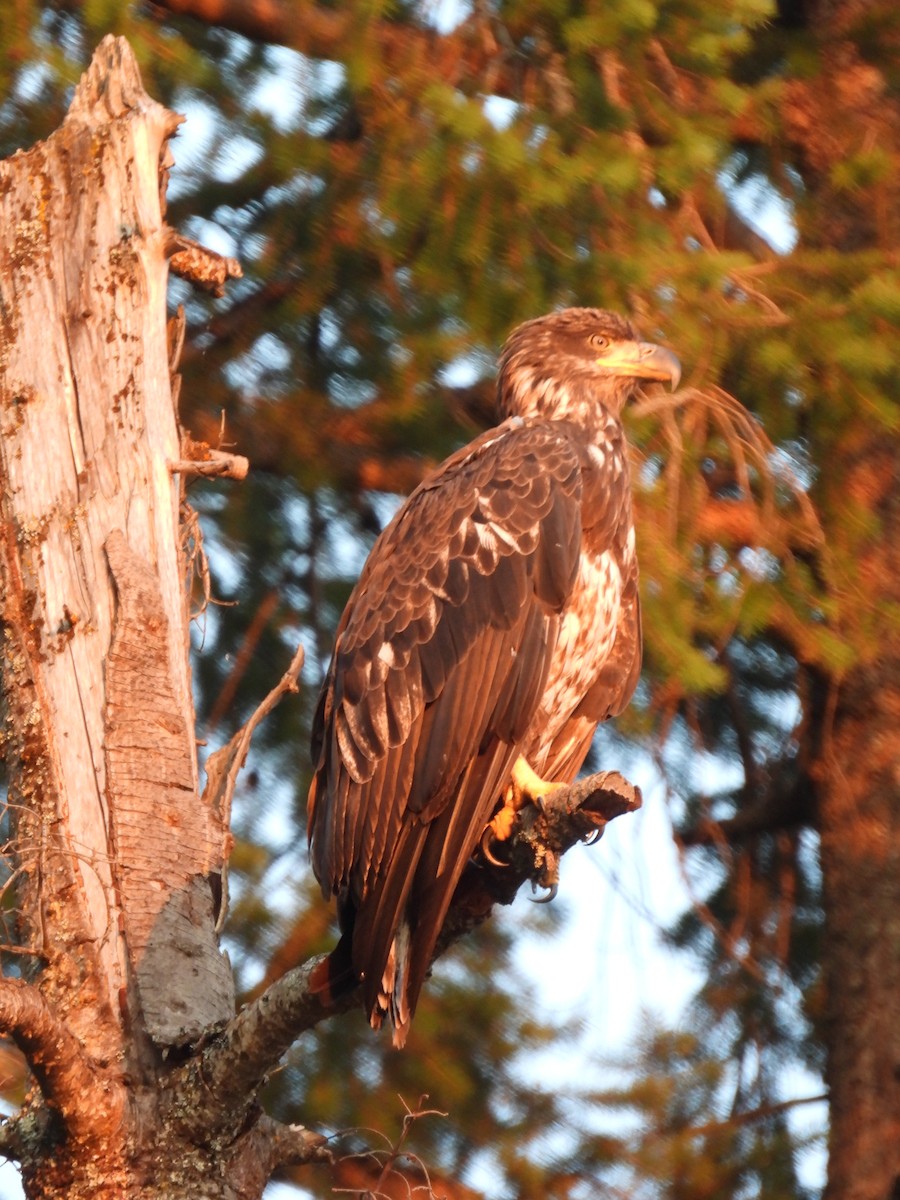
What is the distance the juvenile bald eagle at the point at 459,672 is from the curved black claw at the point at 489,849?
0.09 meters

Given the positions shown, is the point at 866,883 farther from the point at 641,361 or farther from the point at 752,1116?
the point at 641,361

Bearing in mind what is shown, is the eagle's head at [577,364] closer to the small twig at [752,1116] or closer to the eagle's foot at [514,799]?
the eagle's foot at [514,799]

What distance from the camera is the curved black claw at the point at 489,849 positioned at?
4.03 m

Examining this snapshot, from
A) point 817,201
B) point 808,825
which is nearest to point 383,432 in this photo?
point 817,201

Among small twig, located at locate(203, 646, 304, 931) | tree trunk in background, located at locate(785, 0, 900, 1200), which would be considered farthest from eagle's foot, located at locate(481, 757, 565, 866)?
tree trunk in background, located at locate(785, 0, 900, 1200)

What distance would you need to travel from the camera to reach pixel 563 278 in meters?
5.80

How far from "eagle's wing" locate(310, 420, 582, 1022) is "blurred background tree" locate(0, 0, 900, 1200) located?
64cm

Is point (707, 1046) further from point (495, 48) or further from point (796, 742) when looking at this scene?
point (495, 48)

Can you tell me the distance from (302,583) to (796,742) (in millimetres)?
2302

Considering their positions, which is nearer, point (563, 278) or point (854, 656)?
point (563, 278)

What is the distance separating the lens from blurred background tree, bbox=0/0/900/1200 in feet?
18.8

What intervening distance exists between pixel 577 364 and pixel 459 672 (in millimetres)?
1487

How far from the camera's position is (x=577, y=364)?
533 cm

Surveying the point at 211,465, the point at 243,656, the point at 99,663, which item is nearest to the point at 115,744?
the point at 99,663
